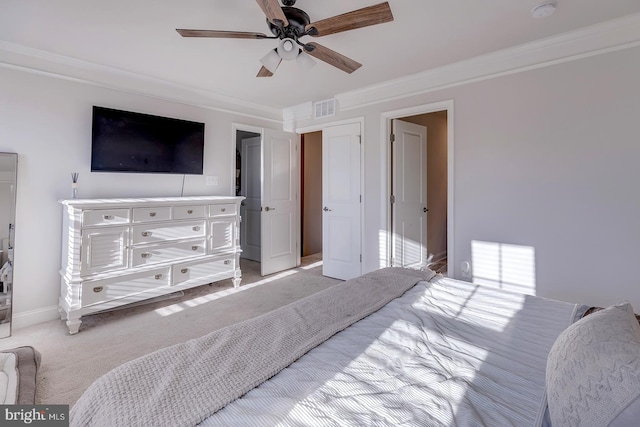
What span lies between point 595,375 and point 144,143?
12.3 feet

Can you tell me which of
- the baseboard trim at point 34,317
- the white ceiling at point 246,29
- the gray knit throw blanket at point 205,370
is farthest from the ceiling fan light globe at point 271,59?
the baseboard trim at point 34,317

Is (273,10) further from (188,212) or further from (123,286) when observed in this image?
A: (123,286)

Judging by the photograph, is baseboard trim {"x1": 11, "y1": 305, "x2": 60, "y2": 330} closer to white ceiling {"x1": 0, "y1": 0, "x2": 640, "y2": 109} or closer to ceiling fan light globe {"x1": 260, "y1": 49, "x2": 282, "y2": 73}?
white ceiling {"x1": 0, "y1": 0, "x2": 640, "y2": 109}

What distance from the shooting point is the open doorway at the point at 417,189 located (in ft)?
12.4

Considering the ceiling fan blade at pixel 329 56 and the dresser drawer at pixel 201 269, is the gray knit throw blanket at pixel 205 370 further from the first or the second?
the dresser drawer at pixel 201 269

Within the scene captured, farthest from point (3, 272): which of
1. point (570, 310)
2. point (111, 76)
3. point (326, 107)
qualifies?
point (570, 310)

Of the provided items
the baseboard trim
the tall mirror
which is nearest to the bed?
the tall mirror

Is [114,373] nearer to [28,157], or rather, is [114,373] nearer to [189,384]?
[189,384]

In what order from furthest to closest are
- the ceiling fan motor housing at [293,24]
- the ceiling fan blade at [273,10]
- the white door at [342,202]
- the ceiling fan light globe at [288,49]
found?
the white door at [342,202] → the ceiling fan light globe at [288,49] → the ceiling fan motor housing at [293,24] → the ceiling fan blade at [273,10]

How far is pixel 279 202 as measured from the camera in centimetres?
449

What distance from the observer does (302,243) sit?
18.4ft

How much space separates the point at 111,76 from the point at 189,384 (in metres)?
3.37

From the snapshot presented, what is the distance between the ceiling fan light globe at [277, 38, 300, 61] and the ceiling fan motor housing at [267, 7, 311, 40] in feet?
0.12

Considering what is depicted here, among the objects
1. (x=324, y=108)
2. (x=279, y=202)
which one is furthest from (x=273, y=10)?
(x=279, y=202)
